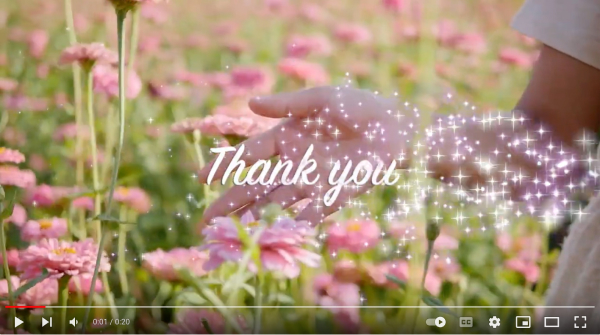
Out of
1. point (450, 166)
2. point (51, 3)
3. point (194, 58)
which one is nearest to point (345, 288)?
point (450, 166)

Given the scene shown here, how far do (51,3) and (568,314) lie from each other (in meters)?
0.49

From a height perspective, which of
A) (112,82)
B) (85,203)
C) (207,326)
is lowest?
(207,326)

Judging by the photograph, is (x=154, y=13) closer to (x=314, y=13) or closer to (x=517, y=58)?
(x=314, y=13)

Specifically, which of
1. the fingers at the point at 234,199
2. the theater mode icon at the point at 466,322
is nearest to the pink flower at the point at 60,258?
the fingers at the point at 234,199

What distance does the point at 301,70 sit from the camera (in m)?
0.53

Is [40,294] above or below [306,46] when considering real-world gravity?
below

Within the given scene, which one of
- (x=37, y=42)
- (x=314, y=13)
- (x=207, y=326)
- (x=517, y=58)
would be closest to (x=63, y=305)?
(x=207, y=326)

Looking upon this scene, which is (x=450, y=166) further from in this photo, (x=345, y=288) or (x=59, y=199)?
(x=59, y=199)

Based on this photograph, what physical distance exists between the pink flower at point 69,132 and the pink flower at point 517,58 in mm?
371

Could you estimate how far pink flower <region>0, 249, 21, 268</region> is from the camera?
0.53 metres

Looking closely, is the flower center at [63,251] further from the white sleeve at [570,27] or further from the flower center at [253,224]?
the white sleeve at [570,27]

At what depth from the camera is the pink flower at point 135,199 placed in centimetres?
53

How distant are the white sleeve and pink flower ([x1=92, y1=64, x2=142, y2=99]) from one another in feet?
1.08

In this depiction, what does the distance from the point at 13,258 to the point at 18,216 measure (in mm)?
37
